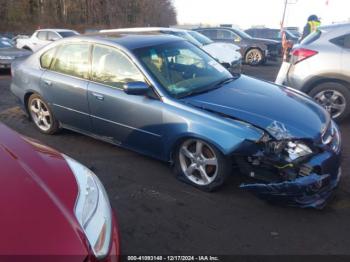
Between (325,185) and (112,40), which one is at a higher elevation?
(112,40)

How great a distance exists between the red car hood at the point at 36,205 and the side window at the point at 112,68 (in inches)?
77.8

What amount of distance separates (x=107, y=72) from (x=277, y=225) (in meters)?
2.63

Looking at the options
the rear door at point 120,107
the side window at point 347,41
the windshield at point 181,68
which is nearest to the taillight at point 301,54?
the side window at point 347,41

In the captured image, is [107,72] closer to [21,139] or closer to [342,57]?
[21,139]

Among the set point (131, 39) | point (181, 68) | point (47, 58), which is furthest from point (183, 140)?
point (47, 58)

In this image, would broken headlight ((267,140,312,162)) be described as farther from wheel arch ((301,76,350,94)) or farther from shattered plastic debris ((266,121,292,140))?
wheel arch ((301,76,350,94))

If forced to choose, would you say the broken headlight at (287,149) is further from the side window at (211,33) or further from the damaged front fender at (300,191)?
the side window at (211,33)

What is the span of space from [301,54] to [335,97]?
92cm

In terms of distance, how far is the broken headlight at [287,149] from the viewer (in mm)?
3277

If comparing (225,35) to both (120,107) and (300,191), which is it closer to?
(120,107)

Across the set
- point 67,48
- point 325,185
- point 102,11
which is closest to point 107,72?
point 67,48

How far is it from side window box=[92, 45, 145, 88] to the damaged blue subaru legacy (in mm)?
12

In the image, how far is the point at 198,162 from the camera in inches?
148

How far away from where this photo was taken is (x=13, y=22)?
1468 inches
